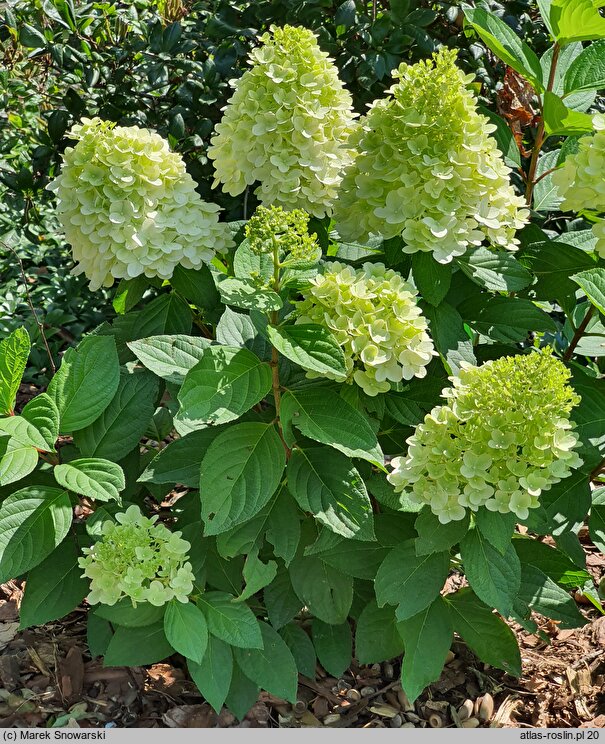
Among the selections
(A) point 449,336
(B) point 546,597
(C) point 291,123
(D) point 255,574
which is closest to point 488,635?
(B) point 546,597

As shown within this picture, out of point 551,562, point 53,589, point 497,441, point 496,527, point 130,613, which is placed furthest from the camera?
point 551,562

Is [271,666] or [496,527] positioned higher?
[496,527]

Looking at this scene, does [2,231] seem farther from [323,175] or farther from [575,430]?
[575,430]

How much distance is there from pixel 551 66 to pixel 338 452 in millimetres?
1148

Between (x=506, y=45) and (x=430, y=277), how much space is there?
2.10 feet

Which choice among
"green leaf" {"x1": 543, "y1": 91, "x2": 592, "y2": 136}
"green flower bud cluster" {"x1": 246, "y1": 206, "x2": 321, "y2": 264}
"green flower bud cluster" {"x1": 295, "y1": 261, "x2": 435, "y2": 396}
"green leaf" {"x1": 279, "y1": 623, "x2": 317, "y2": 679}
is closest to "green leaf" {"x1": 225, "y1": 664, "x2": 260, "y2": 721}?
"green leaf" {"x1": 279, "y1": 623, "x2": 317, "y2": 679}

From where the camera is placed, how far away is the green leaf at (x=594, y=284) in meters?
1.82

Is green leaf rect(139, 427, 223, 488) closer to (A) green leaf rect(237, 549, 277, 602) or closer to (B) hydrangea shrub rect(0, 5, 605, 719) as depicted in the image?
(B) hydrangea shrub rect(0, 5, 605, 719)

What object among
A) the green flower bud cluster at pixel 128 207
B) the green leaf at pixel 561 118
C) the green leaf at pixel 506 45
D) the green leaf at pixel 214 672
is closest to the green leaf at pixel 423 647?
the green leaf at pixel 214 672

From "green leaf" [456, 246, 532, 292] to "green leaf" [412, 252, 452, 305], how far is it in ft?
0.20

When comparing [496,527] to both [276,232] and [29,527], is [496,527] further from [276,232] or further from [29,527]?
[29,527]

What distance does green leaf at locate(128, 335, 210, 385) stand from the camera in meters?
1.85

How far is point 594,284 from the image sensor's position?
6.09 ft

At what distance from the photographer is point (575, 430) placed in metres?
2.07
